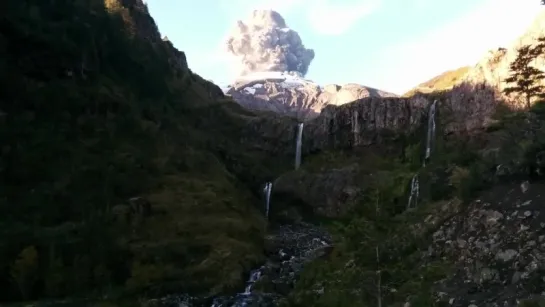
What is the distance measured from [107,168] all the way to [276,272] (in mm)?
32951

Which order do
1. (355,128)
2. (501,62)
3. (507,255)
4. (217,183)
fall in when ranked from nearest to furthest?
(507,255) → (217,183) → (501,62) → (355,128)

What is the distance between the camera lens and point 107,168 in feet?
238

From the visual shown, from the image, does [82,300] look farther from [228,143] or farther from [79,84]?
[228,143]

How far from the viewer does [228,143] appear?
11288cm

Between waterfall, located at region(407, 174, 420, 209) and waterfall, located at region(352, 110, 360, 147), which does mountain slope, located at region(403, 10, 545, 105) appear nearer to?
waterfall, located at region(352, 110, 360, 147)

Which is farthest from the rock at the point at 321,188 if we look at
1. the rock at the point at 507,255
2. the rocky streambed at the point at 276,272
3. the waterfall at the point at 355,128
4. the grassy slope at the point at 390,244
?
the rock at the point at 507,255

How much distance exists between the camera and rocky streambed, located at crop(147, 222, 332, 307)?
137 ft

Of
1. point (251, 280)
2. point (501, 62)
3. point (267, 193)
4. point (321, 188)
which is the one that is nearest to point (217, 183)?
point (267, 193)

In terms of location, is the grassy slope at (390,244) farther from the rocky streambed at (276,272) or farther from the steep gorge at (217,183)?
the rocky streambed at (276,272)

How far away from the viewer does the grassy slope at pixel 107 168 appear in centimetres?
4938

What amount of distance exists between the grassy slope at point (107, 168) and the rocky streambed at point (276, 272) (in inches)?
85.6

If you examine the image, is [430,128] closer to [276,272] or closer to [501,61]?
[501,61]

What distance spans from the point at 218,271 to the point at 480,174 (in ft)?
93.4

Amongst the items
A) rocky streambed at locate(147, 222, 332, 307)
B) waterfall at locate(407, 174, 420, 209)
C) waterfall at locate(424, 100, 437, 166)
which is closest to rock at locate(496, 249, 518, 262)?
rocky streambed at locate(147, 222, 332, 307)
